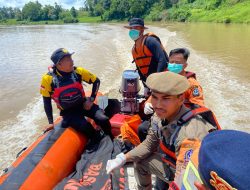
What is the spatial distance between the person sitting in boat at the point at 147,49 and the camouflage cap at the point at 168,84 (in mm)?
1635

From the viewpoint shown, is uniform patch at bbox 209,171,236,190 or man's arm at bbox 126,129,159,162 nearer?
uniform patch at bbox 209,171,236,190

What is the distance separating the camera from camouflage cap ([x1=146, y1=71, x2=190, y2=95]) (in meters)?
1.47

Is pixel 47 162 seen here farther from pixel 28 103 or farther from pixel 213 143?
pixel 28 103

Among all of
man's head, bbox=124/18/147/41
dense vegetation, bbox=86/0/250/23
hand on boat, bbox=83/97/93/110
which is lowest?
dense vegetation, bbox=86/0/250/23

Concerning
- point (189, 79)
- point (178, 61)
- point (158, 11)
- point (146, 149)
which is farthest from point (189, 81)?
point (158, 11)

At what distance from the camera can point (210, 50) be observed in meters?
10.1

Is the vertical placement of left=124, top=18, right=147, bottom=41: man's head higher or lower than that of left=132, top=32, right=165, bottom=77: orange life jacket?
higher

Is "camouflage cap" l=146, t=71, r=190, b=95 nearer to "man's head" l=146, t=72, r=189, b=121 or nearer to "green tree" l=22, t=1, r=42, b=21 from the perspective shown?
"man's head" l=146, t=72, r=189, b=121

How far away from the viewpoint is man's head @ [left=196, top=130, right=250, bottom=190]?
721mm

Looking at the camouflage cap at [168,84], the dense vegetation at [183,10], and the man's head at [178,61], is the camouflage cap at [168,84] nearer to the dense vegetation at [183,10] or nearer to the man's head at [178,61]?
the man's head at [178,61]

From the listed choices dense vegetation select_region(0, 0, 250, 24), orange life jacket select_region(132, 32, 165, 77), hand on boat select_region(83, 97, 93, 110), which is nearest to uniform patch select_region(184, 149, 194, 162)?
hand on boat select_region(83, 97, 93, 110)

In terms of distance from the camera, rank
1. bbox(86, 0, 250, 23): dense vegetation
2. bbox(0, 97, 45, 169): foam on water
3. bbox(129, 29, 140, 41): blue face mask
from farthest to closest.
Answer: bbox(86, 0, 250, 23): dense vegetation → bbox(0, 97, 45, 169): foam on water → bbox(129, 29, 140, 41): blue face mask

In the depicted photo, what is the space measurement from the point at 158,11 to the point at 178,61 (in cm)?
4089

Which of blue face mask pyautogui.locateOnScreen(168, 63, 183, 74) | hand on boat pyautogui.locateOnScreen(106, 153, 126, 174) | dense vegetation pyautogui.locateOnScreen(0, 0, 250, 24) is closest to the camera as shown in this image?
hand on boat pyautogui.locateOnScreen(106, 153, 126, 174)
